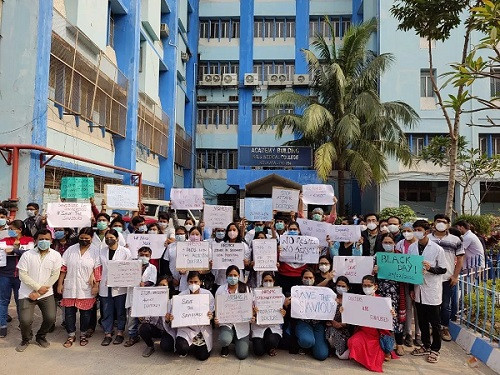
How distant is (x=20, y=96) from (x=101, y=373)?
6.99 m

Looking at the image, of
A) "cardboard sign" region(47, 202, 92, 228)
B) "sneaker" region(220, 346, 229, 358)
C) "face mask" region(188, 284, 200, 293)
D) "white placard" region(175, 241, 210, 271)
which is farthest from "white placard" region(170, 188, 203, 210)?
"sneaker" region(220, 346, 229, 358)

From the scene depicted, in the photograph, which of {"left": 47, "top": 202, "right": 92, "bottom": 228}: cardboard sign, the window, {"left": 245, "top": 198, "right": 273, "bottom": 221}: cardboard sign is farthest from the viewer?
the window

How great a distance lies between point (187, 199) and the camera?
283 inches

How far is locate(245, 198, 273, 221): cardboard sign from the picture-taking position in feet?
22.1

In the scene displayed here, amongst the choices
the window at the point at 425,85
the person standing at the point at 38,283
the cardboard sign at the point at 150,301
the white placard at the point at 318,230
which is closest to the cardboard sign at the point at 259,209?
the white placard at the point at 318,230

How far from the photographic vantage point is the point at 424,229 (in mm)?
5188

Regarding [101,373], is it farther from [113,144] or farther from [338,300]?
[113,144]

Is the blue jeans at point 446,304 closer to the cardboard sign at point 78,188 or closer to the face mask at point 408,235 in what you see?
the face mask at point 408,235

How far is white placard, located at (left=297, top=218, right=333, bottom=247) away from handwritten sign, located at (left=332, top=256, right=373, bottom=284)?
0.87 meters

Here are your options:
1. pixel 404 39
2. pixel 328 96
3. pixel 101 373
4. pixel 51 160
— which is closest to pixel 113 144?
pixel 51 160

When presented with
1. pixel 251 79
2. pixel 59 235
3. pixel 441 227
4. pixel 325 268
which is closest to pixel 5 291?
pixel 59 235

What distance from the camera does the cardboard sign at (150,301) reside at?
15.3 ft

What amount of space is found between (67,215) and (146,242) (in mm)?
1226

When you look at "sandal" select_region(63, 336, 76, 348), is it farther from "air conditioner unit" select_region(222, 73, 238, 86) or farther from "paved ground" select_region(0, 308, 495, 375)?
"air conditioner unit" select_region(222, 73, 238, 86)
